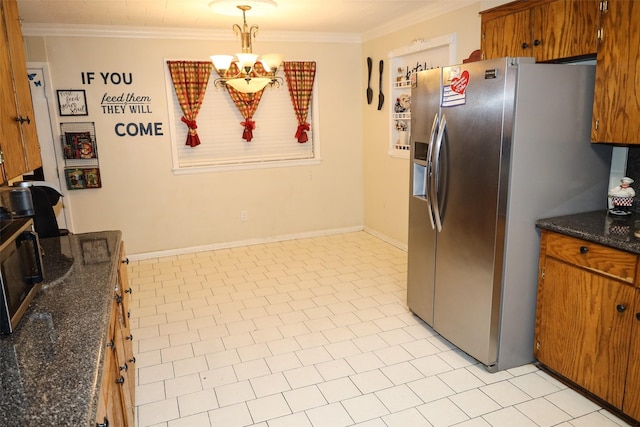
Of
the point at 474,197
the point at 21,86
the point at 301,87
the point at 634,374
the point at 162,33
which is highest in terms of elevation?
the point at 162,33

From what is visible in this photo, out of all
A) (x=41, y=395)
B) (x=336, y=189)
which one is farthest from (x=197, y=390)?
(x=336, y=189)

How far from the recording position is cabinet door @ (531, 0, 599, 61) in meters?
2.32

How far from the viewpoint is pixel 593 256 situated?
221 centimetres

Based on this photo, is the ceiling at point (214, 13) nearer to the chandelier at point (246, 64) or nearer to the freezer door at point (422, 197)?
the chandelier at point (246, 64)

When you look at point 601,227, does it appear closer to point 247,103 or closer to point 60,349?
point 60,349

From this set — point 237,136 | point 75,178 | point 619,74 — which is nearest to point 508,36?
point 619,74

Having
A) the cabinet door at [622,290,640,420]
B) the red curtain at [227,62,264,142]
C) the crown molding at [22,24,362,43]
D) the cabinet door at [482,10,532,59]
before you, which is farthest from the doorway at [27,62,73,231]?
the cabinet door at [622,290,640,420]

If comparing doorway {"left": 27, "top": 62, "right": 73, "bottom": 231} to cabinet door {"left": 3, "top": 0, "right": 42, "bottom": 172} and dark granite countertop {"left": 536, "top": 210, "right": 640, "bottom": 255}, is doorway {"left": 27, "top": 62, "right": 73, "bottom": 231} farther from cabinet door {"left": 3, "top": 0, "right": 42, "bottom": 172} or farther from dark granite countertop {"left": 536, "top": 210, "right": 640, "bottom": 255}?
dark granite countertop {"left": 536, "top": 210, "right": 640, "bottom": 255}

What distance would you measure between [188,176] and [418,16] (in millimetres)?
2974

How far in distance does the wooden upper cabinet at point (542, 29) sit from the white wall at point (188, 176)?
8.84 ft

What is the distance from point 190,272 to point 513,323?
3.14 meters

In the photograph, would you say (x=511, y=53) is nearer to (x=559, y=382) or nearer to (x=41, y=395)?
(x=559, y=382)

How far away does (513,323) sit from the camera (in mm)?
2602

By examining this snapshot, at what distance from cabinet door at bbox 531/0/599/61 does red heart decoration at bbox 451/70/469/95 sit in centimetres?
51
